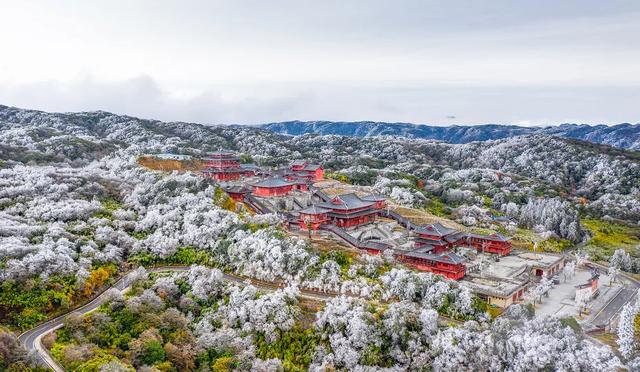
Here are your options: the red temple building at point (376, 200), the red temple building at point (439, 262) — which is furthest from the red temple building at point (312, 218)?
the red temple building at point (439, 262)

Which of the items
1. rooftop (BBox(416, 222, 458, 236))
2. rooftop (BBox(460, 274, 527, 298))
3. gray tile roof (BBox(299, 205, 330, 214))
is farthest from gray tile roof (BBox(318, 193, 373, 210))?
rooftop (BBox(460, 274, 527, 298))

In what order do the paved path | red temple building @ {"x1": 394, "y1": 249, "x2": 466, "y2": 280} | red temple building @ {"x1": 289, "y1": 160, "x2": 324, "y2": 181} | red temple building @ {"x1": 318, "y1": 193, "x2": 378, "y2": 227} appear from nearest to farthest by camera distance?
the paved path → red temple building @ {"x1": 394, "y1": 249, "x2": 466, "y2": 280} → red temple building @ {"x1": 318, "y1": 193, "x2": 378, "y2": 227} → red temple building @ {"x1": 289, "y1": 160, "x2": 324, "y2": 181}

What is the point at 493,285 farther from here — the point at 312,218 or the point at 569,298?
the point at 312,218

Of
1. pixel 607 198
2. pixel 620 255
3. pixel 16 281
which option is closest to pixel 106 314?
pixel 16 281

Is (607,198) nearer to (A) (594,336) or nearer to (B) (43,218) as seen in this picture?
(A) (594,336)

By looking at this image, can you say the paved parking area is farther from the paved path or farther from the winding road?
the winding road

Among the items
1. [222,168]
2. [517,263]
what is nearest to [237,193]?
[222,168]

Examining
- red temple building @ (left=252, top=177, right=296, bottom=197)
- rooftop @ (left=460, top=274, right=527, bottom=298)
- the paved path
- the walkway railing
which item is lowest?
the paved path
